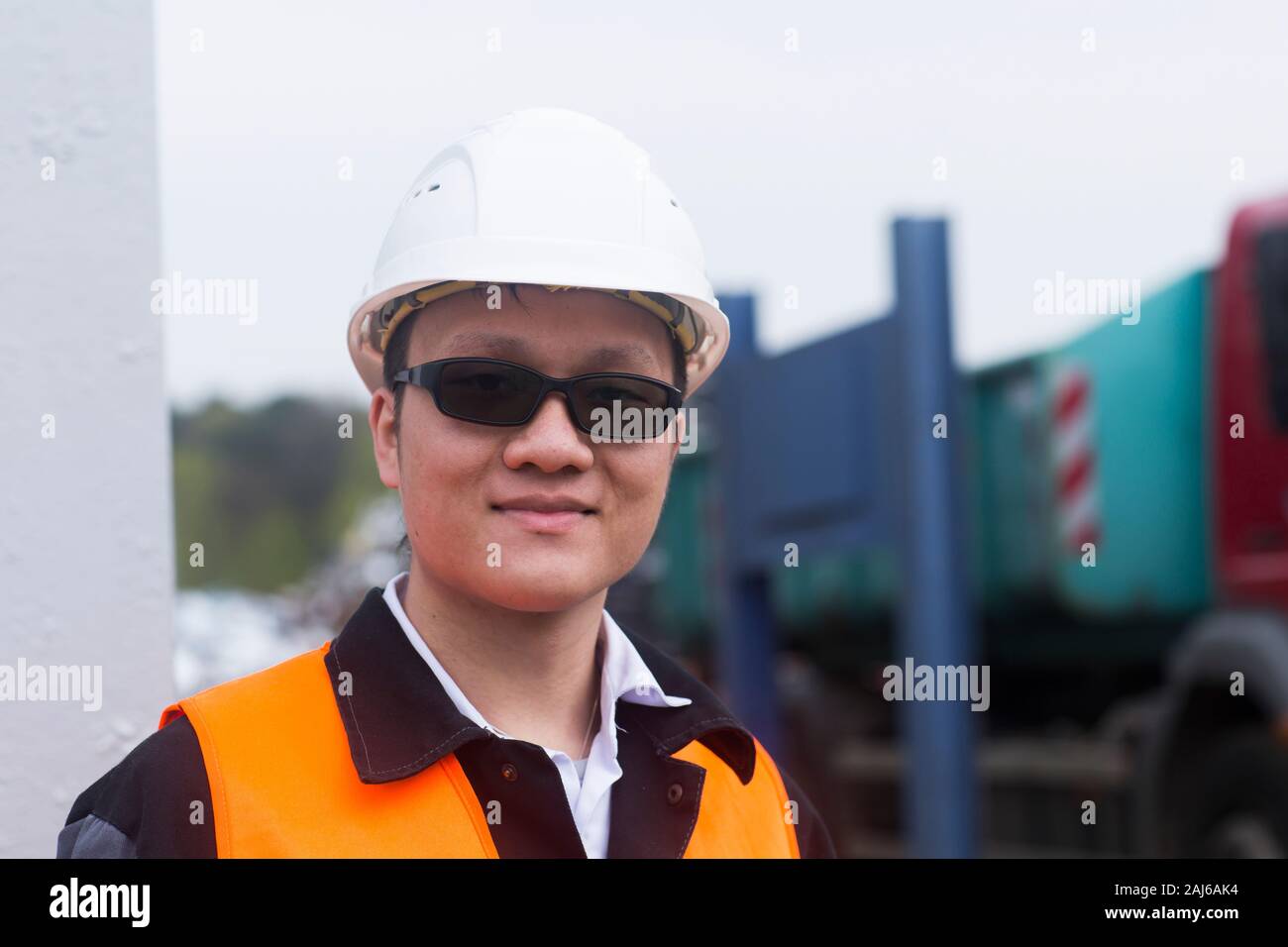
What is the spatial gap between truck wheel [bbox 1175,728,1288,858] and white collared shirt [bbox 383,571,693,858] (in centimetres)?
330

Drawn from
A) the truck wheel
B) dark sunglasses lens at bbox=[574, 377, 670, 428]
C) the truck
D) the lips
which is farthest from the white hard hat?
the truck wheel

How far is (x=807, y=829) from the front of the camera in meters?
1.99

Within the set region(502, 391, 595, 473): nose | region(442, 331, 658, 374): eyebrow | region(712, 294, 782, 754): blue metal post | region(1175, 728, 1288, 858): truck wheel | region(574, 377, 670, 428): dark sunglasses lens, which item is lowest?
region(1175, 728, 1288, 858): truck wheel

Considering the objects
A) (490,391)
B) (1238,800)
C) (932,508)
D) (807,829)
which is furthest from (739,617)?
(490,391)

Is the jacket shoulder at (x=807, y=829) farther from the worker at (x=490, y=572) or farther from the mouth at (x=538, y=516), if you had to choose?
the mouth at (x=538, y=516)

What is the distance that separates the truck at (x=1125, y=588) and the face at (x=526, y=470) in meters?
3.48

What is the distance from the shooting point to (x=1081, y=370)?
220 inches

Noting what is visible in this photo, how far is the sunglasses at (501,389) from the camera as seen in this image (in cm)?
166

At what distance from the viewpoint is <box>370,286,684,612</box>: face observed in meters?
1.67

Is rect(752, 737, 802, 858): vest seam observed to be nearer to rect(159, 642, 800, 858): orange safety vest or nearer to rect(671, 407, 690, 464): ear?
rect(159, 642, 800, 858): orange safety vest

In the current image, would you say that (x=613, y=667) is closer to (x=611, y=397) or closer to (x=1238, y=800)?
(x=611, y=397)

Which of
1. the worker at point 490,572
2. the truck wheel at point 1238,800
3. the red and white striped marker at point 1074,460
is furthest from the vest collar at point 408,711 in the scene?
Result: the red and white striped marker at point 1074,460
